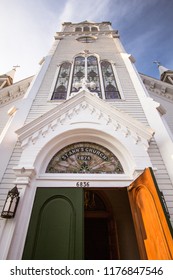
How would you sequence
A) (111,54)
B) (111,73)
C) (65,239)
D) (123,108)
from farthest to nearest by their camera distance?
(111,54) < (111,73) < (123,108) < (65,239)

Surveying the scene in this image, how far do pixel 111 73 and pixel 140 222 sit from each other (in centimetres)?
752

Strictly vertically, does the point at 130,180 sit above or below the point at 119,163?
below

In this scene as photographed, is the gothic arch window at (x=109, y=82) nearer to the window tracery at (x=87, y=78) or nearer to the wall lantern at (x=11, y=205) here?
the window tracery at (x=87, y=78)

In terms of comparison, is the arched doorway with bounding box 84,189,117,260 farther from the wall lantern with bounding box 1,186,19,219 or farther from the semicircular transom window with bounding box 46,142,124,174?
the wall lantern with bounding box 1,186,19,219

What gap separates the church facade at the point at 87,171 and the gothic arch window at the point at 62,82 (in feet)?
0.28

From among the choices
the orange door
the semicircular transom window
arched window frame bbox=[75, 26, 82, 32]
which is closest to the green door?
the semicircular transom window

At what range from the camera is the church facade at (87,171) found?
3.35 m

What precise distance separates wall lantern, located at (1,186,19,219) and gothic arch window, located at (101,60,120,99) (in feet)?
17.7

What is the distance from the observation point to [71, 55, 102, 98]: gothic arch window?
7680mm

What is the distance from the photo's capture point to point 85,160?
4.88 meters
